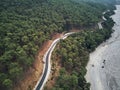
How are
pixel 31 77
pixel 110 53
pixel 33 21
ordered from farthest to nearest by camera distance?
pixel 110 53 → pixel 33 21 → pixel 31 77

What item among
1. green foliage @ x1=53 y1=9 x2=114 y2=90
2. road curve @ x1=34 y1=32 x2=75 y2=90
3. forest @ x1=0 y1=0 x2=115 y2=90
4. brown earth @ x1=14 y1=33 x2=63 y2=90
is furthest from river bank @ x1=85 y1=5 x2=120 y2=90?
brown earth @ x1=14 y1=33 x2=63 y2=90

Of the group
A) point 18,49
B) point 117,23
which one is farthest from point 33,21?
point 117,23

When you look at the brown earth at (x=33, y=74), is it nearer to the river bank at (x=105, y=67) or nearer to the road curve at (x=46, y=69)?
the road curve at (x=46, y=69)

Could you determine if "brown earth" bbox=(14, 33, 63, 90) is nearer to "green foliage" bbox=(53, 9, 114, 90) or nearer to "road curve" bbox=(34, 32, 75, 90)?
"road curve" bbox=(34, 32, 75, 90)

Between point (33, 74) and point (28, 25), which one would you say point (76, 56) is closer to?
point (33, 74)

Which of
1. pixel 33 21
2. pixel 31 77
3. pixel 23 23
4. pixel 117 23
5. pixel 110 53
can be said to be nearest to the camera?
pixel 31 77

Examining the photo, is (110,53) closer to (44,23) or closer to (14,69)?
(44,23)

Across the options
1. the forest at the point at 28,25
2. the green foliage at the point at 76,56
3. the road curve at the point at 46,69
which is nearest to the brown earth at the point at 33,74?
the road curve at the point at 46,69
